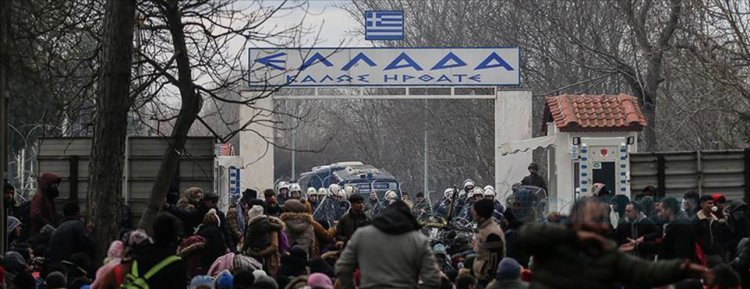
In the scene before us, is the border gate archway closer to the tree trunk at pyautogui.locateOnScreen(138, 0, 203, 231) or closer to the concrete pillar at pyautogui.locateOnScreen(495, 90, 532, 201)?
the concrete pillar at pyautogui.locateOnScreen(495, 90, 532, 201)

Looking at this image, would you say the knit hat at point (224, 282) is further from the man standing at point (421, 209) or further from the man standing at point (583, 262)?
the man standing at point (421, 209)

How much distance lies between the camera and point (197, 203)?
74.0 ft

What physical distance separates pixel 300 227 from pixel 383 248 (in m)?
7.73

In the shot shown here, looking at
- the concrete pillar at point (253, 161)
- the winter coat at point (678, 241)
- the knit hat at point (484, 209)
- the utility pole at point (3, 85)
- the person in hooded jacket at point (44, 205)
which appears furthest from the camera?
the concrete pillar at point (253, 161)

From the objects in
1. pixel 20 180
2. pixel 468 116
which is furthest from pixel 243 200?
pixel 468 116

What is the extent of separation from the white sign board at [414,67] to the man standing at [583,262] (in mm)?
Result: 28551

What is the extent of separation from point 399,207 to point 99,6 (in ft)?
27.9

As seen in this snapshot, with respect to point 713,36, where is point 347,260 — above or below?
below

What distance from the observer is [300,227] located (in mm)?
21359

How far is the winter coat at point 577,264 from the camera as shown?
1055cm

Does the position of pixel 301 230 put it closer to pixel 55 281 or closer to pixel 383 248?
pixel 55 281

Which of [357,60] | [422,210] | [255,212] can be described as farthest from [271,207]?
[357,60]

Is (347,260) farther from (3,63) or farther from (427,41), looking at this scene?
(427,41)

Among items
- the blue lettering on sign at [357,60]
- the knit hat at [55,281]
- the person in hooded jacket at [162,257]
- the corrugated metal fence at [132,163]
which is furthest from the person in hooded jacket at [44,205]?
Result: the blue lettering on sign at [357,60]
